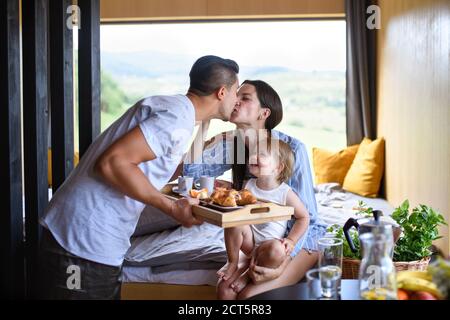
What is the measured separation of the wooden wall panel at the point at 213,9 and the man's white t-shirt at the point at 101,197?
3.54 metres

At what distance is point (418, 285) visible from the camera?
154 cm

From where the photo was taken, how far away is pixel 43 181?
8.10 ft

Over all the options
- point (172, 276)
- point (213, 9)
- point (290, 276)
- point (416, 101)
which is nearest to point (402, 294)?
point (290, 276)

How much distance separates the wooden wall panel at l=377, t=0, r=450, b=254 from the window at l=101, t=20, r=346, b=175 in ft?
2.24

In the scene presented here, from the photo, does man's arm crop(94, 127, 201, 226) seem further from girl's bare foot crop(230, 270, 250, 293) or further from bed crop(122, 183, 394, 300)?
bed crop(122, 183, 394, 300)

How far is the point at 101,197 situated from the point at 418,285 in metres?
1.04

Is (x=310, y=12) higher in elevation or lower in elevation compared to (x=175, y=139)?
higher

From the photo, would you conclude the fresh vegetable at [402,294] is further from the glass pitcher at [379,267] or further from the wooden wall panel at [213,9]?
the wooden wall panel at [213,9]

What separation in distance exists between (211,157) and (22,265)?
40.3 inches

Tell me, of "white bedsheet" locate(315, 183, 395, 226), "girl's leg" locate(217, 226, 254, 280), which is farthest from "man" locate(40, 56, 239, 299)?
"white bedsheet" locate(315, 183, 395, 226)

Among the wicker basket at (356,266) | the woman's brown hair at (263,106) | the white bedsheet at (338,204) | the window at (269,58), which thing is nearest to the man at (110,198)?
the woman's brown hair at (263,106)
